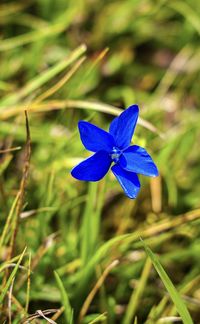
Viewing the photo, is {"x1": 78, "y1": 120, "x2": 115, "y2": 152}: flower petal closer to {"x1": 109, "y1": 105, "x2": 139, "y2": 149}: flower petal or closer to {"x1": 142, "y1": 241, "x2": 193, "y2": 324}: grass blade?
{"x1": 109, "y1": 105, "x2": 139, "y2": 149}: flower petal

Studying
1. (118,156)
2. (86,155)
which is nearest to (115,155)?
(118,156)

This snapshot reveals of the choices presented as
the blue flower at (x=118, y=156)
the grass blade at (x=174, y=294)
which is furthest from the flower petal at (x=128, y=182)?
the grass blade at (x=174, y=294)

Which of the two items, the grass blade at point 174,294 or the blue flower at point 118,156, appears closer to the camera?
the blue flower at point 118,156

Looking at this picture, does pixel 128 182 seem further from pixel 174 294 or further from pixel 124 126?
pixel 174 294

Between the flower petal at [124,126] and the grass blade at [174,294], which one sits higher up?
the flower petal at [124,126]

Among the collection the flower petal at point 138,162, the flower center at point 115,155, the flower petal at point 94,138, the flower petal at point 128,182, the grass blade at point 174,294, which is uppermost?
the flower petal at point 94,138

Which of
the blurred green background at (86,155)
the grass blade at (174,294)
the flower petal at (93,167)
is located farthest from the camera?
the blurred green background at (86,155)

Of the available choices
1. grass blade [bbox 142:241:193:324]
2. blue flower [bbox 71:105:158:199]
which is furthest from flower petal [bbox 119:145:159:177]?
grass blade [bbox 142:241:193:324]

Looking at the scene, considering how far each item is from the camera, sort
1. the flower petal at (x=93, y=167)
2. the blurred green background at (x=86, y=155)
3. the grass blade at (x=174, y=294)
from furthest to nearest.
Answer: the blurred green background at (x=86, y=155), the grass blade at (x=174, y=294), the flower petal at (x=93, y=167)

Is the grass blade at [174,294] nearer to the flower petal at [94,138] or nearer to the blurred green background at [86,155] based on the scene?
the blurred green background at [86,155]
